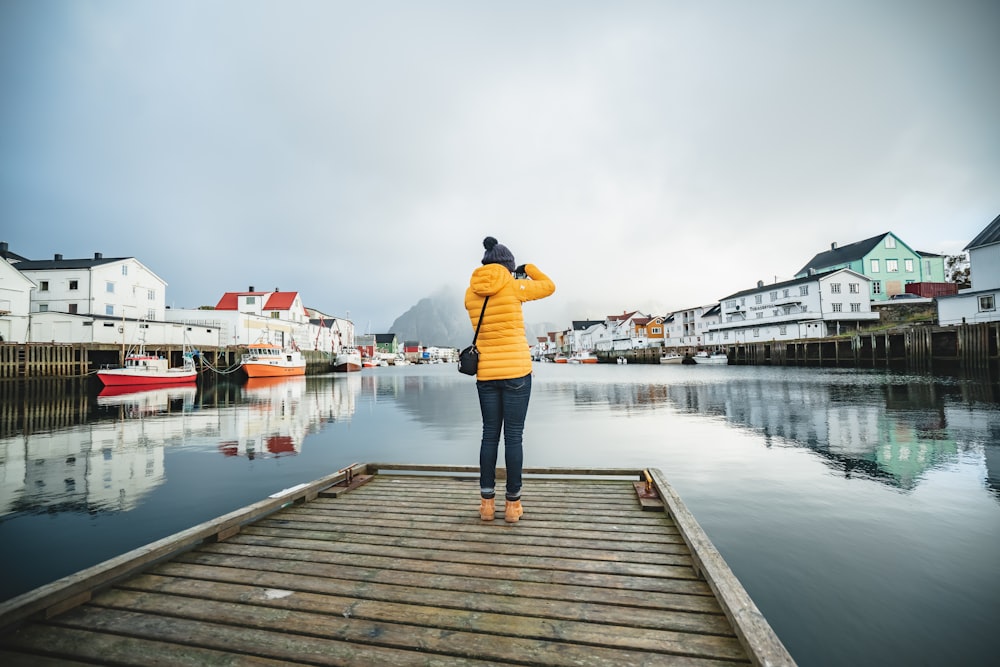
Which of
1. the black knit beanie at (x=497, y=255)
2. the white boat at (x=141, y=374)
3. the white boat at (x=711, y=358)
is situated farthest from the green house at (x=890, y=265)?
the white boat at (x=141, y=374)

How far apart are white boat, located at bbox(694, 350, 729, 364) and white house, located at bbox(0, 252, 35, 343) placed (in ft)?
270

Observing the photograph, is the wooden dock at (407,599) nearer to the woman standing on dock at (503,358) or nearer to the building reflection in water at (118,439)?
the woman standing on dock at (503,358)

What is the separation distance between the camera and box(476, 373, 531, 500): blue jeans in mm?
4648

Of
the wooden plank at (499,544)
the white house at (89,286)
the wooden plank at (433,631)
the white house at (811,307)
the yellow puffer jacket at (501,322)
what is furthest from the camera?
the white house at (811,307)

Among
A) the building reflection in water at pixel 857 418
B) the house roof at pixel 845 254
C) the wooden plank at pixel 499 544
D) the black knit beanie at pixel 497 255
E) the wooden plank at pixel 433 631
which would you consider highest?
the house roof at pixel 845 254

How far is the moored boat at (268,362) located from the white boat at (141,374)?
7860 millimetres

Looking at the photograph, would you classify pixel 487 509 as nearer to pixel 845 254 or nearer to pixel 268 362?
pixel 268 362

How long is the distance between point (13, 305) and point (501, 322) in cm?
5594

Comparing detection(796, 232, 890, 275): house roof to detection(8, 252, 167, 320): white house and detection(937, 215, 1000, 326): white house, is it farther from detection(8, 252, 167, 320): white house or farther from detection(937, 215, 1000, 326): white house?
detection(8, 252, 167, 320): white house

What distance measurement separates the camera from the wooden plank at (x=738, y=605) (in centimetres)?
239

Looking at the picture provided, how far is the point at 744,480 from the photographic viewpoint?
967 centimetres

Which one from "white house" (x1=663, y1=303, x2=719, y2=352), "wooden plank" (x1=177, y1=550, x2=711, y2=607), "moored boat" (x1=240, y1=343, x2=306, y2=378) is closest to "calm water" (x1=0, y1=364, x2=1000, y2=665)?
"wooden plank" (x1=177, y1=550, x2=711, y2=607)

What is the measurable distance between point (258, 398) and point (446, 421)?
17238 mm

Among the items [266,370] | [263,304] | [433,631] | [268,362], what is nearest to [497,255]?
[433,631]
